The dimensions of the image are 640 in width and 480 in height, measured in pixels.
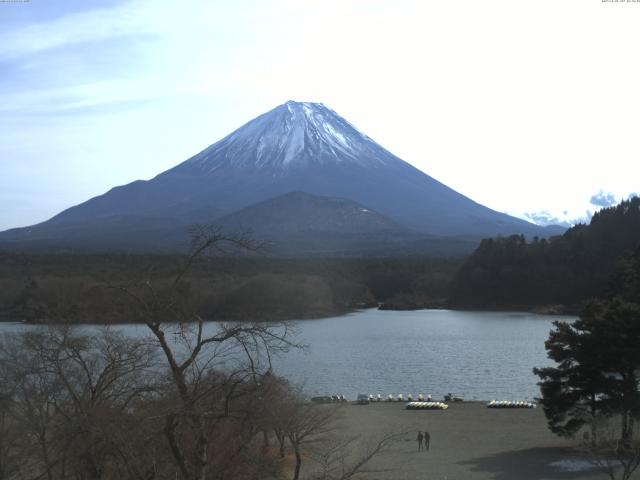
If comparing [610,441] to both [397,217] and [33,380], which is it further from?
[397,217]

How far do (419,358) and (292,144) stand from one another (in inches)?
3240

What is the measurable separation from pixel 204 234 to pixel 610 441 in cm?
808

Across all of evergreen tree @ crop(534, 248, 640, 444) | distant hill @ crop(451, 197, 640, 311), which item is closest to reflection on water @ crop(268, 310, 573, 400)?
evergreen tree @ crop(534, 248, 640, 444)

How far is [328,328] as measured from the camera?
122 feet

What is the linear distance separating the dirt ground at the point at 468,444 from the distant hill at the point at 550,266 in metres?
33.2

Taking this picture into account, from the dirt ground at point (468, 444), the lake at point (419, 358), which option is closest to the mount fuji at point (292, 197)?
the lake at point (419, 358)

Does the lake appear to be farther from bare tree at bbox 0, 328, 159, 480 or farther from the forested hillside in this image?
bare tree at bbox 0, 328, 159, 480

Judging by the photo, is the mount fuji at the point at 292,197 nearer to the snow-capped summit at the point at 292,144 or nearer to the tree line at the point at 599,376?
the snow-capped summit at the point at 292,144

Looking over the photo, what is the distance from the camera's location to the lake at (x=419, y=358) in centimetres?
2089

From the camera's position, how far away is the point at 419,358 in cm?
2645

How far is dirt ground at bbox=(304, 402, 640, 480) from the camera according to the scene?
11750 mm

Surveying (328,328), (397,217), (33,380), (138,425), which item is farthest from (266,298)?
(397,217)

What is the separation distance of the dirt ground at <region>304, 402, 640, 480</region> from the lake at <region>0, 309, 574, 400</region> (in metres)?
2.17

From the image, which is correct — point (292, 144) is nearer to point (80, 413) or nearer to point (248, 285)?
point (248, 285)
